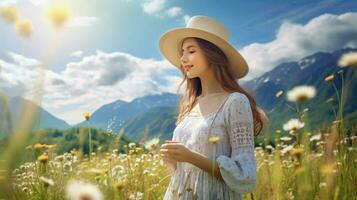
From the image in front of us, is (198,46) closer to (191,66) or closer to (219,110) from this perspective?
(191,66)

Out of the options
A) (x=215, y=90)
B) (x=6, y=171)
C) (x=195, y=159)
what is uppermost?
(x=215, y=90)

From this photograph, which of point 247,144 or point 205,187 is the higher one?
point 247,144

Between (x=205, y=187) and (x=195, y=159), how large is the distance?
361mm

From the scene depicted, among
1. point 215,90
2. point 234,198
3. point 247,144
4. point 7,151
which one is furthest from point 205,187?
point 7,151

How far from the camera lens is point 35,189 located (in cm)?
255

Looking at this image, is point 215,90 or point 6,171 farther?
point 215,90

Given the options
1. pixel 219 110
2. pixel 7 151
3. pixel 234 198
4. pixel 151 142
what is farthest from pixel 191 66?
pixel 7 151

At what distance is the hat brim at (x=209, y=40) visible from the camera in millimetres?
3859

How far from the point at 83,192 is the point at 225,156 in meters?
2.12

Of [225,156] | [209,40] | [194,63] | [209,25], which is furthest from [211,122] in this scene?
[209,25]

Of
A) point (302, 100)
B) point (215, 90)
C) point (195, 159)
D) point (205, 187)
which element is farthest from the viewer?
point (215, 90)

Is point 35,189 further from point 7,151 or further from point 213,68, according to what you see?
point 213,68

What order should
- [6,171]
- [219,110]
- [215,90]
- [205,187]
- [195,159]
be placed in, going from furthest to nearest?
[215,90], [219,110], [205,187], [195,159], [6,171]

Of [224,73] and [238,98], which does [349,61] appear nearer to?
[238,98]
